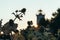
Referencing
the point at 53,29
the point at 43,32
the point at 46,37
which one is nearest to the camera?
the point at 46,37

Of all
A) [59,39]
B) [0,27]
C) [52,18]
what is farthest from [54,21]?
[0,27]

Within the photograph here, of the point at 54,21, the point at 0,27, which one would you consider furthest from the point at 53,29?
the point at 0,27

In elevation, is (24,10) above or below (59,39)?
above

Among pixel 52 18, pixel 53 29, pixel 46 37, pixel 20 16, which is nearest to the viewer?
pixel 20 16

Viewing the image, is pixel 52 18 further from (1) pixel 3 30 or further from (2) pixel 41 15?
(1) pixel 3 30

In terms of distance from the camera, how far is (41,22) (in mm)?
123750

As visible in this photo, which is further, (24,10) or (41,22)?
(41,22)

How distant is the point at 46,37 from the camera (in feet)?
262

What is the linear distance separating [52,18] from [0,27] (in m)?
79.3

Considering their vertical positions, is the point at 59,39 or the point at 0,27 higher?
the point at 0,27

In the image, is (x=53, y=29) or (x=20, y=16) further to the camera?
(x=53, y=29)

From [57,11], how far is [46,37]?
46.4 meters

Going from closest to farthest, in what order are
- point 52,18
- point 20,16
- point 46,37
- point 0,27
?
1. point 20,16
2. point 0,27
3. point 46,37
4. point 52,18

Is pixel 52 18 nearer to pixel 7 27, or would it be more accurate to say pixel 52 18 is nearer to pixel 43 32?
pixel 43 32
